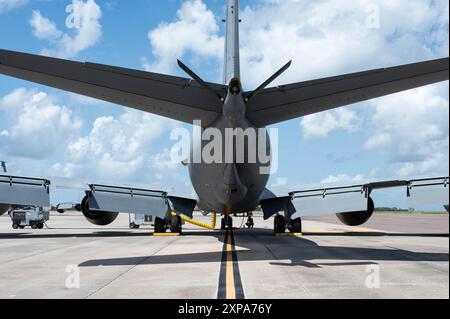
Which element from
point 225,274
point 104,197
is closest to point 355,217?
point 104,197

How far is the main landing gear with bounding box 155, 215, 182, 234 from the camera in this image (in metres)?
22.7

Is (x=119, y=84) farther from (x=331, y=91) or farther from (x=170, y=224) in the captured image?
(x=170, y=224)

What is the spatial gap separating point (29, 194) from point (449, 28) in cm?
1924

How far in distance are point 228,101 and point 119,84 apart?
8.85 ft

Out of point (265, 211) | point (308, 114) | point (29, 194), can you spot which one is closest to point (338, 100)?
point (308, 114)

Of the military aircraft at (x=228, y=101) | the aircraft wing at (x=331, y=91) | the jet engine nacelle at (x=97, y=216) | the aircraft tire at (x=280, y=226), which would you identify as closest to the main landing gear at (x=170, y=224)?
the jet engine nacelle at (x=97, y=216)

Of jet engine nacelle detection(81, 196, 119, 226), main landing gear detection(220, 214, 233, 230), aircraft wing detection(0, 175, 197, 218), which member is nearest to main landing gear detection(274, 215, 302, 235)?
main landing gear detection(220, 214, 233, 230)

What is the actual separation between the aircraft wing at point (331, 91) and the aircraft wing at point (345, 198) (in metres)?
6.07

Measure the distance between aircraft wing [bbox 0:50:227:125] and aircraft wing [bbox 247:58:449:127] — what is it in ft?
4.37

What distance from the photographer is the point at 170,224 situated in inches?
902

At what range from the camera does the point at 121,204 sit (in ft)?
65.1

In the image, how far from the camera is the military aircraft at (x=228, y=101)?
909cm

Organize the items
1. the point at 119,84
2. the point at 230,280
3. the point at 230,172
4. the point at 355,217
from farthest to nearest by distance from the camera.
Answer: the point at 355,217 < the point at 230,172 < the point at 119,84 < the point at 230,280
